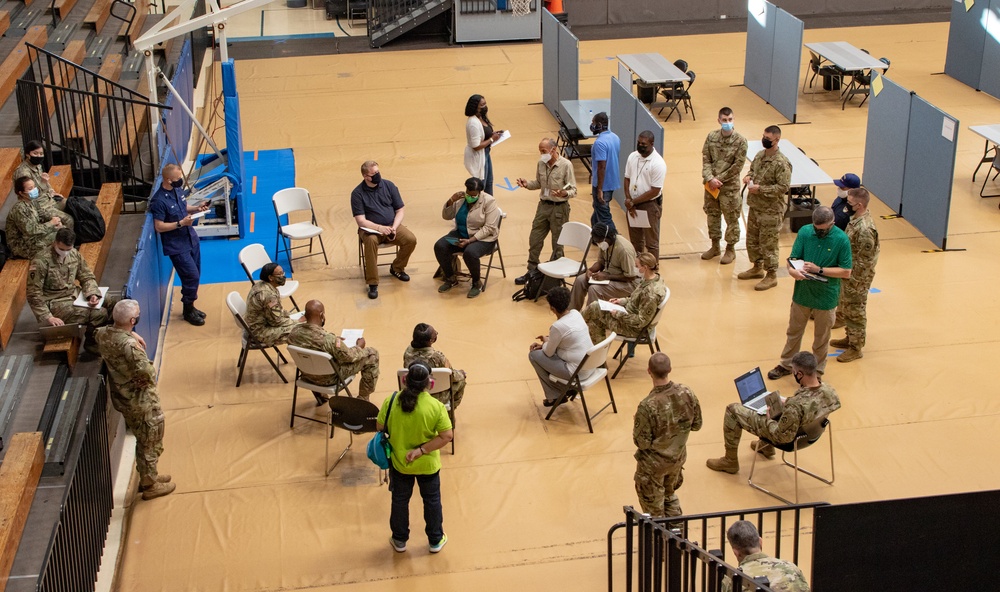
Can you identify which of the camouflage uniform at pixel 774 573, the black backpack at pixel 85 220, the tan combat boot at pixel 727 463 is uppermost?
the black backpack at pixel 85 220

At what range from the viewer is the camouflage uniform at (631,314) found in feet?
30.8

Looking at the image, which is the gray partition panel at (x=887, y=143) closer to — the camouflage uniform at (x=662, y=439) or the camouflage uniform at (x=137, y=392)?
the camouflage uniform at (x=662, y=439)

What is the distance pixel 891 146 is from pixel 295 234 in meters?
7.07

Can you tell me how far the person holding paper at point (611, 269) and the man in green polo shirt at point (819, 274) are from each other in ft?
4.65

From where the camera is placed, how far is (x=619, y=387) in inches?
385

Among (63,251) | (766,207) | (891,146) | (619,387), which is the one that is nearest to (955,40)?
(891,146)

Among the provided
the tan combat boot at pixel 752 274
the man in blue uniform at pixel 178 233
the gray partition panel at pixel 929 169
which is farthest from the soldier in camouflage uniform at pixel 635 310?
the gray partition panel at pixel 929 169

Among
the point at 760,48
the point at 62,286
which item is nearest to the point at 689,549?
the point at 62,286

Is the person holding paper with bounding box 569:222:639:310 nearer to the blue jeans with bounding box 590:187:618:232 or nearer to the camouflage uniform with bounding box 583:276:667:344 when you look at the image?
the camouflage uniform with bounding box 583:276:667:344

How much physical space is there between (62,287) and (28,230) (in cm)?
78

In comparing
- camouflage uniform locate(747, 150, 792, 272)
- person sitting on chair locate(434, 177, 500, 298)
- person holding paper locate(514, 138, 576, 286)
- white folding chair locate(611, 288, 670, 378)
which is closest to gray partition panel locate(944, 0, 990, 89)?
camouflage uniform locate(747, 150, 792, 272)

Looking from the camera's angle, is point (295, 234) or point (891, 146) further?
point (891, 146)

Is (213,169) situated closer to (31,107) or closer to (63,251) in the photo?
(31,107)

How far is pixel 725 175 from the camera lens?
1165 centimetres
